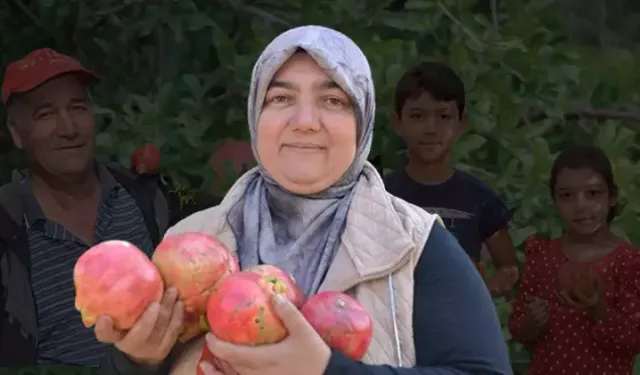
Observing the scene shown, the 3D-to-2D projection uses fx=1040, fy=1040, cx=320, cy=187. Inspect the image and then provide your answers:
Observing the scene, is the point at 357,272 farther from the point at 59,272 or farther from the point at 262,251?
the point at 59,272

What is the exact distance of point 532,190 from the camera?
3.03 m

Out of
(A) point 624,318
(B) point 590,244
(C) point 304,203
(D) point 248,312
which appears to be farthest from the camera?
(B) point 590,244

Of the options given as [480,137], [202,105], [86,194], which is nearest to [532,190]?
[480,137]

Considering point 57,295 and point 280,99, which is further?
point 57,295

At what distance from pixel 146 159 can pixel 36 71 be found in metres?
0.45

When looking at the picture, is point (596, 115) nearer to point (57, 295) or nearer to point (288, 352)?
point (57, 295)

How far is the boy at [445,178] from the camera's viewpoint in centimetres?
258

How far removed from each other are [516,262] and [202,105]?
1047 mm

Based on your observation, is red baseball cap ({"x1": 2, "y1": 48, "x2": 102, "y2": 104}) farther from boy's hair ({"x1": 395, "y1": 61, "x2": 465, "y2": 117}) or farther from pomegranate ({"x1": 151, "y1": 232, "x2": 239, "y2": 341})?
pomegranate ({"x1": 151, "y1": 232, "x2": 239, "y2": 341})

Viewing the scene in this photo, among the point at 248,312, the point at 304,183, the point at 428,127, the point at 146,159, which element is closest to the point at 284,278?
the point at 248,312

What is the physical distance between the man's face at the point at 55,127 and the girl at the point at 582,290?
3.89 feet

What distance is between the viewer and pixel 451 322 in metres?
1.33

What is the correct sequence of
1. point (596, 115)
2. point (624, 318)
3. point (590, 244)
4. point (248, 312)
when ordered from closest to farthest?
1. point (248, 312)
2. point (624, 318)
3. point (590, 244)
4. point (596, 115)

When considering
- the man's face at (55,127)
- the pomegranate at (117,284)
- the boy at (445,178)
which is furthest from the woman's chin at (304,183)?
the man's face at (55,127)
